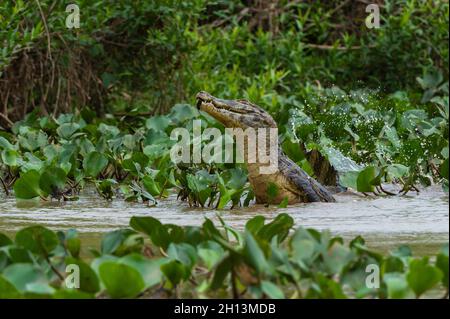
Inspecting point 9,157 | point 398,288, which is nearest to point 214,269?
point 398,288

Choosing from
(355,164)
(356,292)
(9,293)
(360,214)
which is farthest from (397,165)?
(9,293)

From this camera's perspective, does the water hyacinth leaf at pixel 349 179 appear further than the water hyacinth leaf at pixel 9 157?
No

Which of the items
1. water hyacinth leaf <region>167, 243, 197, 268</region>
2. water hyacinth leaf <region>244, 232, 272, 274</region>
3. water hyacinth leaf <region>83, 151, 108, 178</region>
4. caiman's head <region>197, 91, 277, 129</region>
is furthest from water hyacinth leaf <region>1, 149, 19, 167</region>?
water hyacinth leaf <region>244, 232, 272, 274</region>

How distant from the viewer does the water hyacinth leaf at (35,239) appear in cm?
421

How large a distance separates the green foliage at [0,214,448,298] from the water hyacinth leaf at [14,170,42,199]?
2276mm

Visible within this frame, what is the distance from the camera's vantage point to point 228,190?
6707mm

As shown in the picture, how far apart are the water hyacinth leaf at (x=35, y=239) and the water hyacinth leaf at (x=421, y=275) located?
138 centimetres

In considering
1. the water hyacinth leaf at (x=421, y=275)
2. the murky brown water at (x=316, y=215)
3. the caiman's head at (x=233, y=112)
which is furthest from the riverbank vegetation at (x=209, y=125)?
the caiman's head at (x=233, y=112)

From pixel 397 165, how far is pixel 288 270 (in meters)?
3.64

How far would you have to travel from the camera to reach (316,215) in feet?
21.2

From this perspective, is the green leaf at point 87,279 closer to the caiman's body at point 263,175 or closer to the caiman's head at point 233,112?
the caiman's body at point 263,175

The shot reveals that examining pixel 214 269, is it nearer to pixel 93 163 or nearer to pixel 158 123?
pixel 93 163

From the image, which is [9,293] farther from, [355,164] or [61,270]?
[355,164]

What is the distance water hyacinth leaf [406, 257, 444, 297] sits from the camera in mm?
3703
